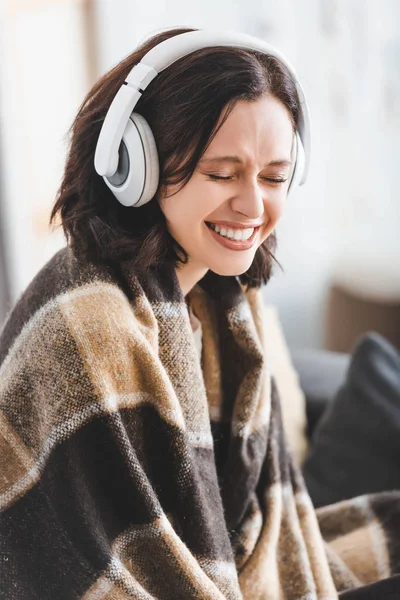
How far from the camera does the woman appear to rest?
86cm

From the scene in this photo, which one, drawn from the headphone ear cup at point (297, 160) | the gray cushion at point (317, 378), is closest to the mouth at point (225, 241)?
the headphone ear cup at point (297, 160)

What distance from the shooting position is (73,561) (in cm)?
88

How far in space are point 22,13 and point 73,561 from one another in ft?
5.50

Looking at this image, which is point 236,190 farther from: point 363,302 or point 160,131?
point 363,302

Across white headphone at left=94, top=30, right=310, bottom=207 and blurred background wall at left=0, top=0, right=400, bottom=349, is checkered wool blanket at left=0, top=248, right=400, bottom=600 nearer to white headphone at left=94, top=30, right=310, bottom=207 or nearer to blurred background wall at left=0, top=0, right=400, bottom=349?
white headphone at left=94, top=30, right=310, bottom=207

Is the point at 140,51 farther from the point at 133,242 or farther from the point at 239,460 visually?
the point at 239,460

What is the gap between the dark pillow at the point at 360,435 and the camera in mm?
1549

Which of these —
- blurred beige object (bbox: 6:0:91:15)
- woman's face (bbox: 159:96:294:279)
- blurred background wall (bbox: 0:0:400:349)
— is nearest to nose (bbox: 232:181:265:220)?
woman's face (bbox: 159:96:294:279)

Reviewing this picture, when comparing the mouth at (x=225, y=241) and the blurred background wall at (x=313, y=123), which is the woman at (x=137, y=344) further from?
the blurred background wall at (x=313, y=123)

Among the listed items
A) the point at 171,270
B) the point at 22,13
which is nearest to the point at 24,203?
the point at 22,13

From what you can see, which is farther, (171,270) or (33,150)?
(33,150)

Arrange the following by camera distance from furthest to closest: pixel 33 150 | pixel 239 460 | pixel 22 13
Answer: pixel 33 150 → pixel 22 13 → pixel 239 460

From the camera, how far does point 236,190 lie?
902 mm

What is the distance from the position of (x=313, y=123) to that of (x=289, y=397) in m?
1.09
